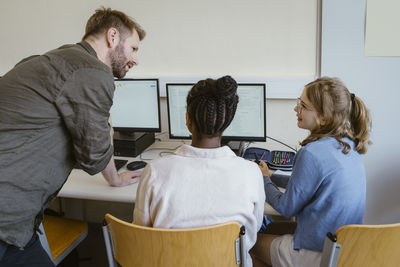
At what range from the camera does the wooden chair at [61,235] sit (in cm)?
162

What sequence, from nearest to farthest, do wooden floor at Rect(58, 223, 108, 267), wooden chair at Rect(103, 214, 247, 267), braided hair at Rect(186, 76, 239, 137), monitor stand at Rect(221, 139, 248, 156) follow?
1. wooden chair at Rect(103, 214, 247, 267)
2. braided hair at Rect(186, 76, 239, 137)
3. monitor stand at Rect(221, 139, 248, 156)
4. wooden floor at Rect(58, 223, 108, 267)

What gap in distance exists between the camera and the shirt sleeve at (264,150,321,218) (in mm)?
1246

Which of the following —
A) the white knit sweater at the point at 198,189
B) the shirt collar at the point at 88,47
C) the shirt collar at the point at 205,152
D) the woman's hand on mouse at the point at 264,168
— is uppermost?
the shirt collar at the point at 88,47

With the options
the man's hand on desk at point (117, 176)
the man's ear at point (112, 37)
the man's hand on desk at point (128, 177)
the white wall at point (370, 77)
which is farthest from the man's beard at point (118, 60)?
the white wall at point (370, 77)

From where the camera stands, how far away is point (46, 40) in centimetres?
→ 251

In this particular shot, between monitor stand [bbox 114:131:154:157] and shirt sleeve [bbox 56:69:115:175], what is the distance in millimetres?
798

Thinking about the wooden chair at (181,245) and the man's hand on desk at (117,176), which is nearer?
the wooden chair at (181,245)

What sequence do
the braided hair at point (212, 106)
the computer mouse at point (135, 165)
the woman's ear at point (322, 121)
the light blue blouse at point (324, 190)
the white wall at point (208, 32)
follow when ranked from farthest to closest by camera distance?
the white wall at point (208, 32) < the computer mouse at point (135, 165) < the woman's ear at point (322, 121) < the light blue blouse at point (324, 190) < the braided hair at point (212, 106)

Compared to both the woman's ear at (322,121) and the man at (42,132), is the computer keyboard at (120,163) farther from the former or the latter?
the woman's ear at (322,121)

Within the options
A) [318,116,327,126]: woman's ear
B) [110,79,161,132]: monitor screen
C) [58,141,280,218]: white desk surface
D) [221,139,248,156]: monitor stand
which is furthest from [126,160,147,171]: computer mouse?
[318,116,327,126]: woman's ear

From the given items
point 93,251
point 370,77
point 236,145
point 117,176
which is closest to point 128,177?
point 117,176

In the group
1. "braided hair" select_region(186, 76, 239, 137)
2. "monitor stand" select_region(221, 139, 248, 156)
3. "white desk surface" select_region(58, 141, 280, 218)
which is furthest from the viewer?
"monitor stand" select_region(221, 139, 248, 156)

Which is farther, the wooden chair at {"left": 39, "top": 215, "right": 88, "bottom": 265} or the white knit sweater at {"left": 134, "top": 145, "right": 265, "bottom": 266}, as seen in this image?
the wooden chair at {"left": 39, "top": 215, "right": 88, "bottom": 265}

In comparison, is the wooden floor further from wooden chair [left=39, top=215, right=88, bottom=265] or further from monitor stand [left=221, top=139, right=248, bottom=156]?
monitor stand [left=221, top=139, right=248, bottom=156]
